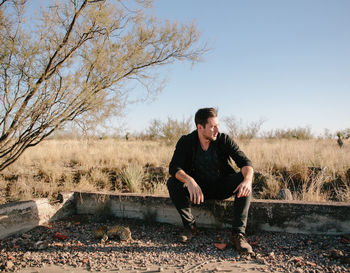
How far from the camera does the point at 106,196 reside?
4465 millimetres

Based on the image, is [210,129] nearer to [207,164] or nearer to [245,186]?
[207,164]

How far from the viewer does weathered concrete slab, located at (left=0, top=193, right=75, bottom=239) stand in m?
3.76

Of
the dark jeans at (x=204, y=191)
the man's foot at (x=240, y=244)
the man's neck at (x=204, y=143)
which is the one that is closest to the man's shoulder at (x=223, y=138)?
the man's neck at (x=204, y=143)

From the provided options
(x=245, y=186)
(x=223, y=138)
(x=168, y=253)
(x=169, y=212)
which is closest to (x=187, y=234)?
(x=168, y=253)

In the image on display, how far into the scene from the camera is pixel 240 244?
3.02 m

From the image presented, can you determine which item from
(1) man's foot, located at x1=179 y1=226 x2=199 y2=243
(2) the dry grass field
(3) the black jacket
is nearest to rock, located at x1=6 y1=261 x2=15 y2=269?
(1) man's foot, located at x1=179 y1=226 x2=199 y2=243

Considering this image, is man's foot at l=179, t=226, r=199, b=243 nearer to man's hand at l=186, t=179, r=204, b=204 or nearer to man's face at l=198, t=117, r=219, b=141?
man's hand at l=186, t=179, r=204, b=204

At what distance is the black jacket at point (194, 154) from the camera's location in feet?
11.4

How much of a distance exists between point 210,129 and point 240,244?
52.4 inches

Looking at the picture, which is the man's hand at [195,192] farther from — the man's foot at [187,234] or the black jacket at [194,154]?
the man's foot at [187,234]

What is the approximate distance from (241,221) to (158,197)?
4.54ft

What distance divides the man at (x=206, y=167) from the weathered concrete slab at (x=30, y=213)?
6.59 ft

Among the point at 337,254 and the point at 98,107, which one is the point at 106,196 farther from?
the point at 337,254

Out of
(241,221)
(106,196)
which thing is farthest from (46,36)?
(241,221)
